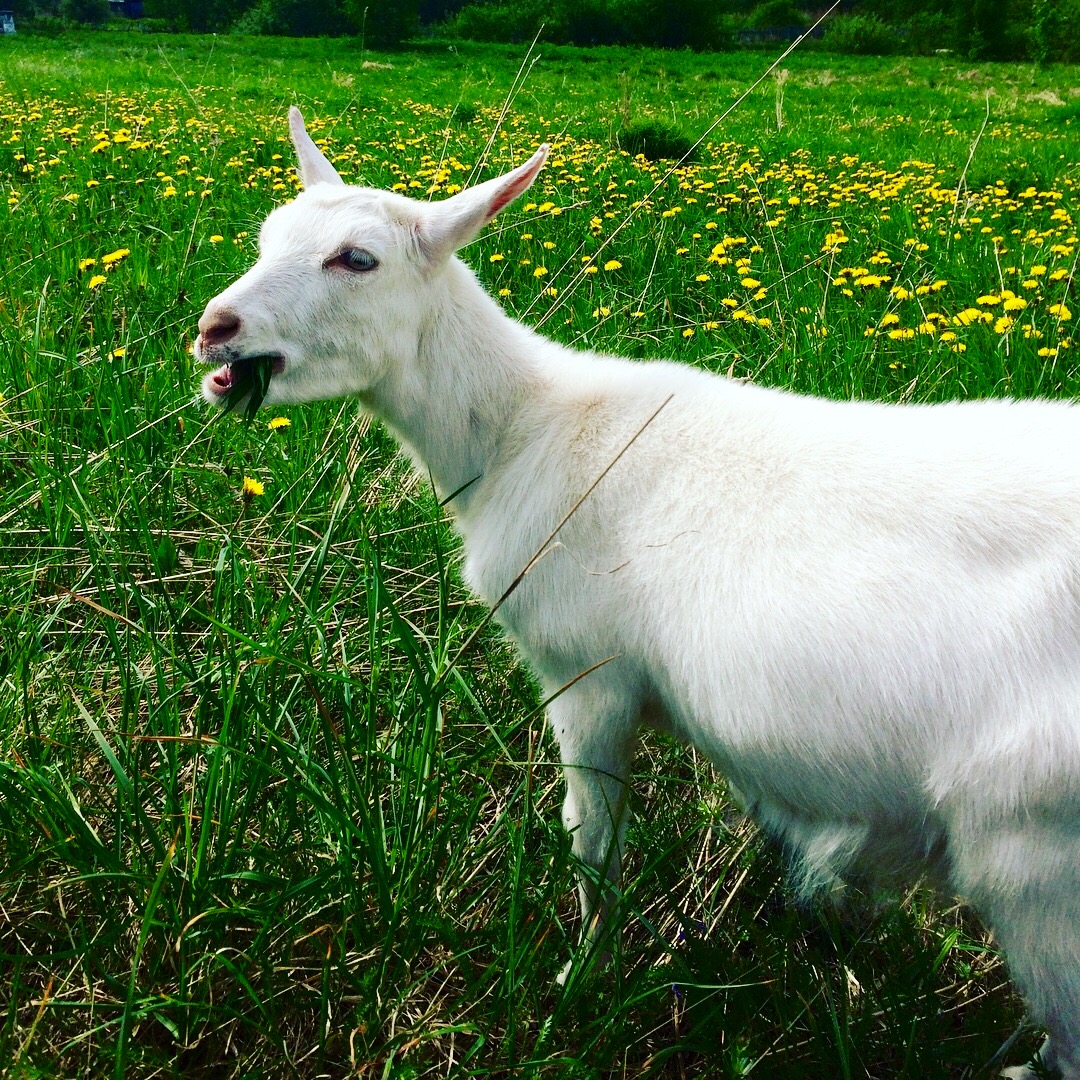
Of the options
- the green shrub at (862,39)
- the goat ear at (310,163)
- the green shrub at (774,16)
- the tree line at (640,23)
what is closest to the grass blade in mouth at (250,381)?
the goat ear at (310,163)

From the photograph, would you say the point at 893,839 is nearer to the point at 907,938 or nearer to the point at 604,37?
the point at 907,938

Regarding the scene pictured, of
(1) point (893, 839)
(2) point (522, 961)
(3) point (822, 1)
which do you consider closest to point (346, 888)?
(2) point (522, 961)

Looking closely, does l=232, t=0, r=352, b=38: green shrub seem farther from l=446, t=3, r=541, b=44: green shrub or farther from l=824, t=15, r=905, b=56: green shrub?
l=824, t=15, r=905, b=56: green shrub

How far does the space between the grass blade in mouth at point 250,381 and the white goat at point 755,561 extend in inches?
1.0

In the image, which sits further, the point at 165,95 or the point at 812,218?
the point at 165,95

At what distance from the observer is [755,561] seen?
6.41 ft

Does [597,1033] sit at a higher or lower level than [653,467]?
lower

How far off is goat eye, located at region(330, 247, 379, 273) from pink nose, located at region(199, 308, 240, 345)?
1.00ft

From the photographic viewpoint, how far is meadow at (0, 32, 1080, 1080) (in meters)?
1.99

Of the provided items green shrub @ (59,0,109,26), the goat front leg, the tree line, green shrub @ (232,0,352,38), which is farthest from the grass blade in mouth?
green shrub @ (59,0,109,26)

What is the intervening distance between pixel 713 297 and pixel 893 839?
3.37 meters

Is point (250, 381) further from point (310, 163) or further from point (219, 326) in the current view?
point (310, 163)

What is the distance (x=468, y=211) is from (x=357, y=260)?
0.97 feet

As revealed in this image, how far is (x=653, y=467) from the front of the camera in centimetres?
225
